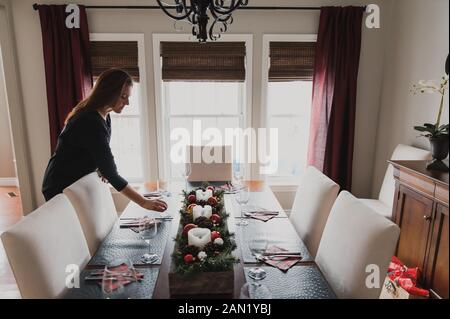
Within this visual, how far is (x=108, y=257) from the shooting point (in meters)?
1.38

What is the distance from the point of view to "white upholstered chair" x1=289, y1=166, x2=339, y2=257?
5.64 feet

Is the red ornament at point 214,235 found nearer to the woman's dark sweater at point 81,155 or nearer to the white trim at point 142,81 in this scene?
the woman's dark sweater at point 81,155

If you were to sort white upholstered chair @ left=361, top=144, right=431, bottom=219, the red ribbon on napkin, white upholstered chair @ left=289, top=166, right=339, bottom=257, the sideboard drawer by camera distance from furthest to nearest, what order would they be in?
white upholstered chair @ left=361, top=144, right=431, bottom=219 < the red ribbon on napkin < white upholstered chair @ left=289, top=166, right=339, bottom=257 < the sideboard drawer

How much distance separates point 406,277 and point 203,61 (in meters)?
2.44

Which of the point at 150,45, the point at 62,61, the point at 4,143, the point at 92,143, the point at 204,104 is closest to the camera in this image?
the point at 92,143

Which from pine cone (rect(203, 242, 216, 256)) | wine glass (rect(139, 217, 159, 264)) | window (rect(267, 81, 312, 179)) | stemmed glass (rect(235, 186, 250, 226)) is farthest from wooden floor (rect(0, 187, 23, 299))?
window (rect(267, 81, 312, 179))

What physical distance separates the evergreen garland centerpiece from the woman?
0.22 m

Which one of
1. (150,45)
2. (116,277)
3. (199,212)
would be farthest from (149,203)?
(150,45)

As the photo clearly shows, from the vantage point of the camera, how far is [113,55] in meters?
→ 3.08

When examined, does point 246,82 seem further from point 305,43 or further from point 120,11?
point 120,11

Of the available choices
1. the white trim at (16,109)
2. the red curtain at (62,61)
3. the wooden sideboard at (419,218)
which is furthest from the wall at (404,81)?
the white trim at (16,109)

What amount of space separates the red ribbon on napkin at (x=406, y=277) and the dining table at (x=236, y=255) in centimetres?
82

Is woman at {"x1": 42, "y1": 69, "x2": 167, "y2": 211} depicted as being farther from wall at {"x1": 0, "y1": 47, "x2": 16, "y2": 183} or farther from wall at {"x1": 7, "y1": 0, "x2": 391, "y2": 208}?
wall at {"x1": 0, "y1": 47, "x2": 16, "y2": 183}

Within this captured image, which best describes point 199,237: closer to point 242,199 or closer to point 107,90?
point 242,199
